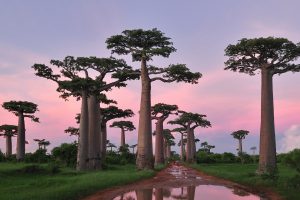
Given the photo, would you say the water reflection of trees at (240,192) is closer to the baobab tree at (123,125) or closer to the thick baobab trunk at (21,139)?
the thick baobab trunk at (21,139)

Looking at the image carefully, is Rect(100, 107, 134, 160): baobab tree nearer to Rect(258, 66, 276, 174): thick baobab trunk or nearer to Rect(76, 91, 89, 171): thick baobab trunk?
Rect(76, 91, 89, 171): thick baobab trunk

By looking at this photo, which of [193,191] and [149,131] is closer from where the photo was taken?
[193,191]

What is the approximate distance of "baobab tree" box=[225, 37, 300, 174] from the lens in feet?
76.3

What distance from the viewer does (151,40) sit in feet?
96.2

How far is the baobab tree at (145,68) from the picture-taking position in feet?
94.6

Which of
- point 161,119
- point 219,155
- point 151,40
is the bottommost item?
point 219,155

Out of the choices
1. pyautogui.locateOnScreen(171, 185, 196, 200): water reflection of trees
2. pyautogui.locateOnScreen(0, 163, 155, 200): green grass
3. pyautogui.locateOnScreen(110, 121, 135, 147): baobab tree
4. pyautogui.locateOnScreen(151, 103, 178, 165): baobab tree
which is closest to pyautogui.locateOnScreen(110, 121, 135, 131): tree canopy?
pyautogui.locateOnScreen(110, 121, 135, 147): baobab tree

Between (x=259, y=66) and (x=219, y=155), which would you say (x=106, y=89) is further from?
(x=219, y=155)

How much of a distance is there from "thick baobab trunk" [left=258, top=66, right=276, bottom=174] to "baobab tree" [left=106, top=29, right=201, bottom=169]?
23.0 ft

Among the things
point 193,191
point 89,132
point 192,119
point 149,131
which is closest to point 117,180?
point 193,191

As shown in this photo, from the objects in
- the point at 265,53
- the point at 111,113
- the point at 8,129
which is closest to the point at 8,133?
the point at 8,129

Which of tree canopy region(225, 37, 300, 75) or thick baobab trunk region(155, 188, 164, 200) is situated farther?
tree canopy region(225, 37, 300, 75)

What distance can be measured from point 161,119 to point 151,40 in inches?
886

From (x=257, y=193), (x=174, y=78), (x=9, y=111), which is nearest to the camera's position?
(x=257, y=193)
